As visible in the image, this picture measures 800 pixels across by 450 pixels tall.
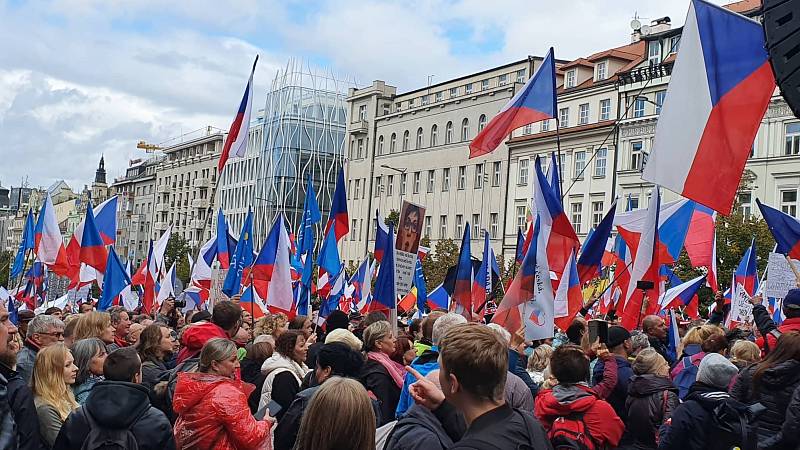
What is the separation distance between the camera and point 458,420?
4.13 meters

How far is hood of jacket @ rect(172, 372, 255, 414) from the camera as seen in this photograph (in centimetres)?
532

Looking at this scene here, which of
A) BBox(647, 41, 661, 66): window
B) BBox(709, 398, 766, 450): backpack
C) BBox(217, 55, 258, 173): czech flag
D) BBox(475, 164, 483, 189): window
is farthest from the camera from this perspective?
BBox(475, 164, 483, 189): window

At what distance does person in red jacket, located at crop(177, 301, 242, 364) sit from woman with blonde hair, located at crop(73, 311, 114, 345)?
3.31ft

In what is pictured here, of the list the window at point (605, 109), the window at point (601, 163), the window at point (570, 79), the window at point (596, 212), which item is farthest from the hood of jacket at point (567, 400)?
the window at point (570, 79)

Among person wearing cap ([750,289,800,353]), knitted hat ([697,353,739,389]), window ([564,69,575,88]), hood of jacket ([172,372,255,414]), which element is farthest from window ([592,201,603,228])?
hood of jacket ([172,372,255,414])

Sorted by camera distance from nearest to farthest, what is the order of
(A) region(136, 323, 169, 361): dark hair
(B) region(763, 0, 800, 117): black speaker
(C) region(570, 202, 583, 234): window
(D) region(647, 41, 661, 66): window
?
(B) region(763, 0, 800, 117): black speaker → (A) region(136, 323, 169, 361): dark hair → (D) region(647, 41, 661, 66): window → (C) region(570, 202, 583, 234): window

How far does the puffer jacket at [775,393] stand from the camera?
19.9 ft

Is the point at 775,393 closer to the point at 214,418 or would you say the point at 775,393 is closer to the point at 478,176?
the point at 214,418

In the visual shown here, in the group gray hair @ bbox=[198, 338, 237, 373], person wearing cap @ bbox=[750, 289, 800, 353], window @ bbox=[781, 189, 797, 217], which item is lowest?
gray hair @ bbox=[198, 338, 237, 373]

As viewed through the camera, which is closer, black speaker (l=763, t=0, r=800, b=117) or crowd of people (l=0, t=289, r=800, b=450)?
black speaker (l=763, t=0, r=800, b=117)

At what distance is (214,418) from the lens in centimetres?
524

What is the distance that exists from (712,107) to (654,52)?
41459 mm

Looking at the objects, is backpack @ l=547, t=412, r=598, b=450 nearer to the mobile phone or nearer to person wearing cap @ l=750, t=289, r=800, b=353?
the mobile phone

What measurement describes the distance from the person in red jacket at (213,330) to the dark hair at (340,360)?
4.02 ft
